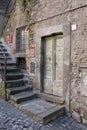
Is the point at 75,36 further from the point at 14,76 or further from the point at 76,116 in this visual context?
the point at 14,76

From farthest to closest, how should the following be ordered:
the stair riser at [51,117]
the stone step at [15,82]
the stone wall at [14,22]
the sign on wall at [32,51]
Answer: the stone wall at [14,22]
the sign on wall at [32,51]
the stone step at [15,82]
the stair riser at [51,117]

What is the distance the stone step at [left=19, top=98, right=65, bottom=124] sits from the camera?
401cm

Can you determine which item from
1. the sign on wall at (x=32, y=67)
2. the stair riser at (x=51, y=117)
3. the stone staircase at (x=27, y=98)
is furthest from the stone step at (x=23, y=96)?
the stair riser at (x=51, y=117)

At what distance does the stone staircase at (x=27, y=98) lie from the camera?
4195 millimetres

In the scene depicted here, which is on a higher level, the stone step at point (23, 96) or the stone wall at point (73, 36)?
the stone wall at point (73, 36)

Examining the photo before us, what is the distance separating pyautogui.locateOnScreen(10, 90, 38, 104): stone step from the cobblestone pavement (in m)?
0.43

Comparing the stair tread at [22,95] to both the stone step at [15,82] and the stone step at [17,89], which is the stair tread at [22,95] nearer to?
the stone step at [17,89]

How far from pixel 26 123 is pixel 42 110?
0.60 meters

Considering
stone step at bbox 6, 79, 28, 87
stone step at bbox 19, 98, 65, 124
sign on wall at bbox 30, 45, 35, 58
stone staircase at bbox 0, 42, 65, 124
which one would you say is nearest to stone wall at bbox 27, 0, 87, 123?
stone step at bbox 19, 98, 65, 124

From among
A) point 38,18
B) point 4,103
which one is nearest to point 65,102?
point 4,103

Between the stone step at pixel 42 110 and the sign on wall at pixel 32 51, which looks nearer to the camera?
the stone step at pixel 42 110

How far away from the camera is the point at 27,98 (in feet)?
16.9

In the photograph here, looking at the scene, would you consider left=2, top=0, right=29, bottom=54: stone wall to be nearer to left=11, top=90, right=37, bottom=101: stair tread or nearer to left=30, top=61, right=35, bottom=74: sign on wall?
left=30, top=61, right=35, bottom=74: sign on wall

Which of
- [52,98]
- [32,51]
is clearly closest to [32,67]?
[32,51]
